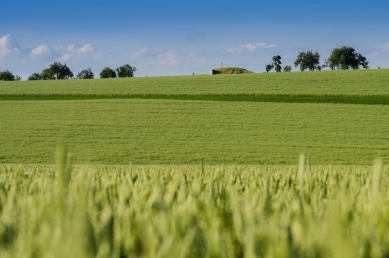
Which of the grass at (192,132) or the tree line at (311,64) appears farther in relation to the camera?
the tree line at (311,64)

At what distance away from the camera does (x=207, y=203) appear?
1.12 metres

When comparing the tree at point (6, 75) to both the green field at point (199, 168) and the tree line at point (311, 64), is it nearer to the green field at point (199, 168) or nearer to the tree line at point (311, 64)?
the tree line at point (311, 64)

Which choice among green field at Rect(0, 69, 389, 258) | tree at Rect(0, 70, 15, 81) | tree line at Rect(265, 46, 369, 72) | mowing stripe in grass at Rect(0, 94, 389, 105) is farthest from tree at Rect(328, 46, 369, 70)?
tree at Rect(0, 70, 15, 81)

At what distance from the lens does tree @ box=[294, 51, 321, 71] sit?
112 m

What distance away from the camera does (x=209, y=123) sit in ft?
112

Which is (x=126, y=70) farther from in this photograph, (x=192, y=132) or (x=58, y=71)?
(x=192, y=132)

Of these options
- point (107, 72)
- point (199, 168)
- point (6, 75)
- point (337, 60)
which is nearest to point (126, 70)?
point (107, 72)

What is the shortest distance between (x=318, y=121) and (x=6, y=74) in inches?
4090

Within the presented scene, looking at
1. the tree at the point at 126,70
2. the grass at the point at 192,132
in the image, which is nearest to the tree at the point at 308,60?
the tree at the point at 126,70

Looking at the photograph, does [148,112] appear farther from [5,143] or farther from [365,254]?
[365,254]

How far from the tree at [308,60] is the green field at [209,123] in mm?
58515

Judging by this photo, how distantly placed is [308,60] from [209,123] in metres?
83.7

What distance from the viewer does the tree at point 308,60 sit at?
367 feet

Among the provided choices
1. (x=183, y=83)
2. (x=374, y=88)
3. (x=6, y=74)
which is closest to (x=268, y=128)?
(x=374, y=88)
